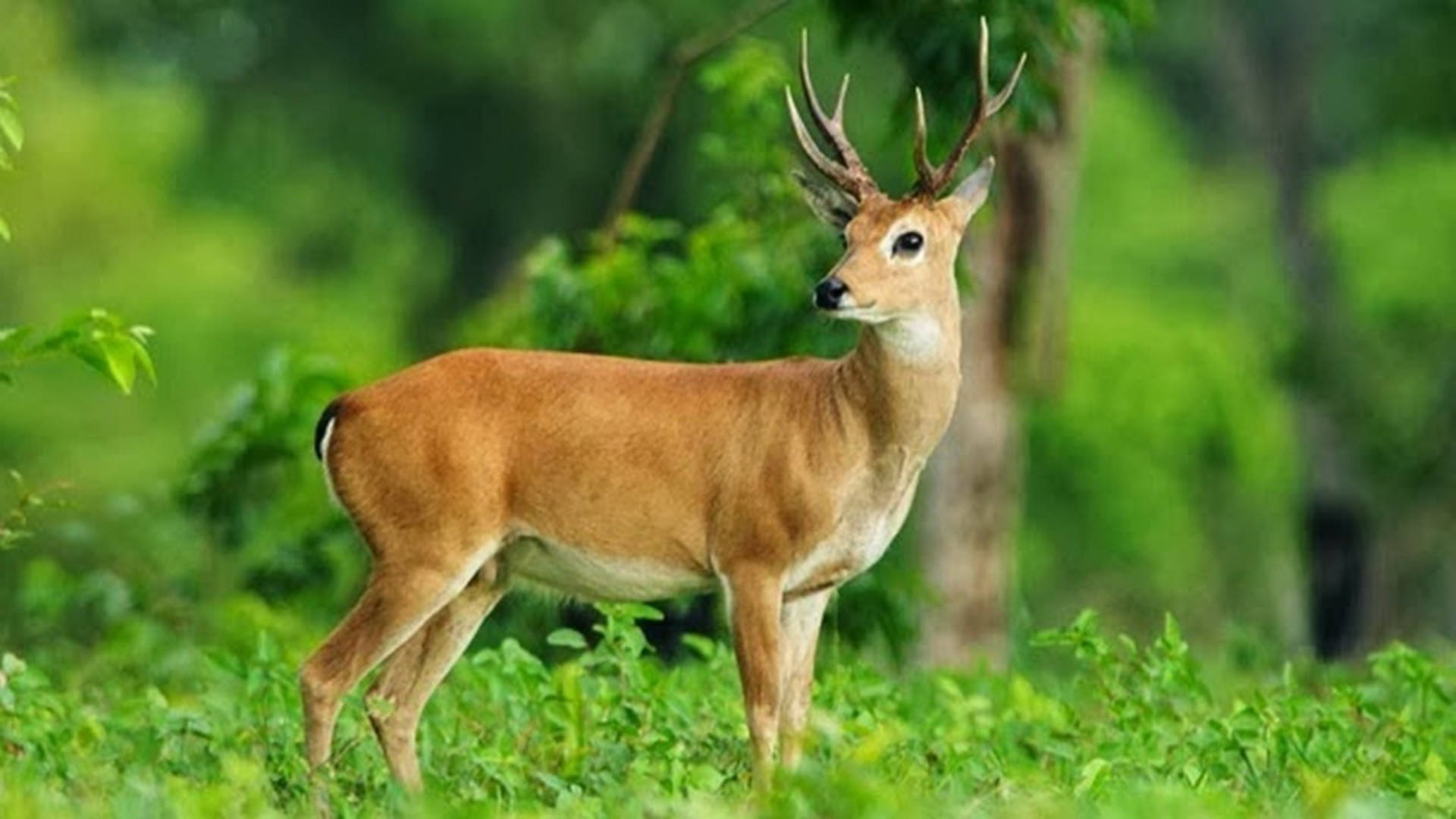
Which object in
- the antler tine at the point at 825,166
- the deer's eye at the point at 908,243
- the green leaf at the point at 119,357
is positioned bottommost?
the green leaf at the point at 119,357

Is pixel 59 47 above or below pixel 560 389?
below

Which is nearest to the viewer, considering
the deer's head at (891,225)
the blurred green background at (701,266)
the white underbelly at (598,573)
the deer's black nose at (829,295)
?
the deer's black nose at (829,295)

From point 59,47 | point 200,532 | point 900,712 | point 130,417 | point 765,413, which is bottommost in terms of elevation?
point 130,417

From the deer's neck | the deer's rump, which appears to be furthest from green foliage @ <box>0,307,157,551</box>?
the deer's neck

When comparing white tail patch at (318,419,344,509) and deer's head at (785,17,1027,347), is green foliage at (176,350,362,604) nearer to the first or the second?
white tail patch at (318,419,344,509)

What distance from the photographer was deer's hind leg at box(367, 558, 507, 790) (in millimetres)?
11336

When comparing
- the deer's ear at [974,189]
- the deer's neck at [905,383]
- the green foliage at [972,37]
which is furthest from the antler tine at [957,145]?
the green foliage at [972,37]

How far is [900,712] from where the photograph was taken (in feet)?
41.4

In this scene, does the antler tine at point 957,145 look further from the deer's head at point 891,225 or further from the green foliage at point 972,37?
the green foliage at point 972,37

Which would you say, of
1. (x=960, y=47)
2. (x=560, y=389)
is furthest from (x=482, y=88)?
(x=560, y=389)

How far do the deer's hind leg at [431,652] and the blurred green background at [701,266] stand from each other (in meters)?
1.02

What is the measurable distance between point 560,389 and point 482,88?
30.6 m

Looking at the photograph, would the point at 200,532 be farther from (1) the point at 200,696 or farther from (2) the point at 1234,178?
(2) the point at 1234,178

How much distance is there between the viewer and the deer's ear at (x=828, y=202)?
11430mm
